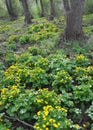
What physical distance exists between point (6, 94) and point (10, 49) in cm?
447

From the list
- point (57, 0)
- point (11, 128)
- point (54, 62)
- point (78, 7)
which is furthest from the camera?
point (57, 0)

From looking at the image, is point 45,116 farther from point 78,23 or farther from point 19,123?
point 78,23

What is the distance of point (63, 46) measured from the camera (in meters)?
8.65

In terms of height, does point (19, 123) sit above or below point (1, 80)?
below

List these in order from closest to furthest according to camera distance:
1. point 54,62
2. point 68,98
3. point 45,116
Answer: point 45,116 → point 68,98 → point 54,62

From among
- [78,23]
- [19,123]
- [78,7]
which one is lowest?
[19,123]

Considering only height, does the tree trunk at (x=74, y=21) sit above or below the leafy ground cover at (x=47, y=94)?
above

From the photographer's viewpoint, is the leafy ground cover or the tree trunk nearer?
the leafy ground cover

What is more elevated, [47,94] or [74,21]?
[74,21]

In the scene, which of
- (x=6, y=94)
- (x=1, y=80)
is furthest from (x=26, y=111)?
(x=1, y=80)

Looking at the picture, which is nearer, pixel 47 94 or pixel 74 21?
pixel 47 94

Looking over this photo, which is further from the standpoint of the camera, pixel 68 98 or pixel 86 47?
pixel 86 47

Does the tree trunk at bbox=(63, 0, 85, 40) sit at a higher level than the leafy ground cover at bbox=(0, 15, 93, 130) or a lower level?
higher

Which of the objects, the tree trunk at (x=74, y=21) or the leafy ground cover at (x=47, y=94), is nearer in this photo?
the leafy ground cover at (x=47, y=94)
